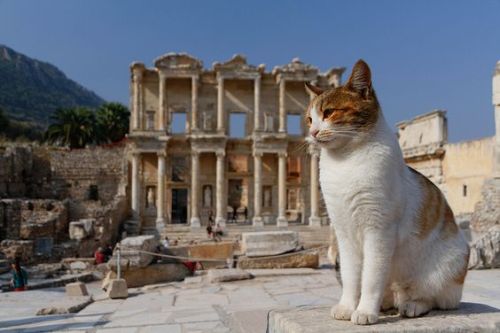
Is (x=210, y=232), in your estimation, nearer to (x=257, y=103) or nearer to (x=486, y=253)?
(x=257, y=103)

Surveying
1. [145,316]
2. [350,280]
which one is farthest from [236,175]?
[350,280]

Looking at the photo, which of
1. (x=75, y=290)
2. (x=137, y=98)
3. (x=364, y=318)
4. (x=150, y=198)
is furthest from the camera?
(x=150, y=198)

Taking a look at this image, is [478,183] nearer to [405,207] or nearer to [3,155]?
[405,207]

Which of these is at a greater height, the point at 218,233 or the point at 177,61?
the point at 177,61

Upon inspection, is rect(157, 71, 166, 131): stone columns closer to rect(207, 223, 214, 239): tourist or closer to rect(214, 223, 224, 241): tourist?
rect(207, 223, 214, 239): tourist

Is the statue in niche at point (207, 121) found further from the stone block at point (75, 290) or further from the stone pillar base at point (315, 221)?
the stone block at point (75, 290)

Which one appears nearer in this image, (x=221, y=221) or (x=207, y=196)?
(x=221, y=221)

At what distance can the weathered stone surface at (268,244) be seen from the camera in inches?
461

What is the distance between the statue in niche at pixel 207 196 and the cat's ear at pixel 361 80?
30.0 meters

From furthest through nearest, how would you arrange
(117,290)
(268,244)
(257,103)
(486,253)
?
1. (257,103)
2. (268,244)
3. (486,253)
4. (117,290)

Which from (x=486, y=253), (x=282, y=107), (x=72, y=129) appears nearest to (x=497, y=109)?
(x=486, y=253)

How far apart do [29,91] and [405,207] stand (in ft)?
414

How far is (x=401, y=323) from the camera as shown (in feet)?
8.42

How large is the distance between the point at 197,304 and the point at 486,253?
6.18m
